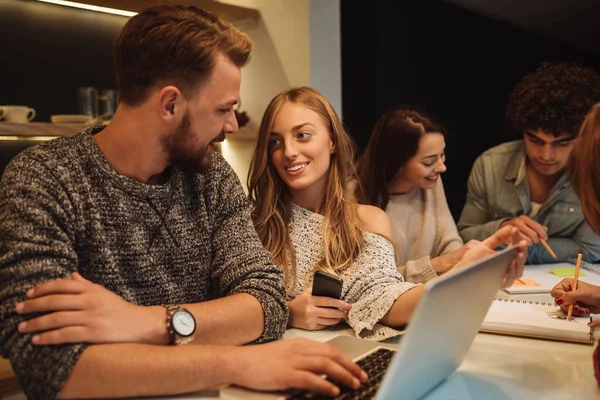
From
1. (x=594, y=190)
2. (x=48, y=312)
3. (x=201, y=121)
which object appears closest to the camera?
(x=48, y=312)

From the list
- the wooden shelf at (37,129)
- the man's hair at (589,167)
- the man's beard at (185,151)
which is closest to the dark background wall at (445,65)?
the wooden shelf at (37,129)

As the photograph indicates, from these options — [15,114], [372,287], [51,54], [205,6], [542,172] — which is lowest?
[372,287]

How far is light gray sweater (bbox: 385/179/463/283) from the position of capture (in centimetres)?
217

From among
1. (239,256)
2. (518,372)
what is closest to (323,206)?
(239,256)

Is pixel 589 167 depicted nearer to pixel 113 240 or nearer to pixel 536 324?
pixel 536 324

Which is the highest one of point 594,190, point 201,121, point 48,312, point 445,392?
point 201,121

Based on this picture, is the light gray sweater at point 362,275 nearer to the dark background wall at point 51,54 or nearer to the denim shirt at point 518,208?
the denim shirt at point 518,208

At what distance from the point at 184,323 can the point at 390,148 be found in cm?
130

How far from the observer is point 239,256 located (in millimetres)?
1312

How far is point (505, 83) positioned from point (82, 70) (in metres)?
3.90

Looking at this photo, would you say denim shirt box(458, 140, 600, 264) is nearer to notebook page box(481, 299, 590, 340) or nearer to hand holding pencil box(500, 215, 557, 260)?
hand holding pencil box(500, 215, 557, 260)

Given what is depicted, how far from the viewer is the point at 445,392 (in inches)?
39.5

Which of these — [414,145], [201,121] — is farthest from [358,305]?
[414,145]

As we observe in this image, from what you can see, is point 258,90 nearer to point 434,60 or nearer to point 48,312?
point 434,60
